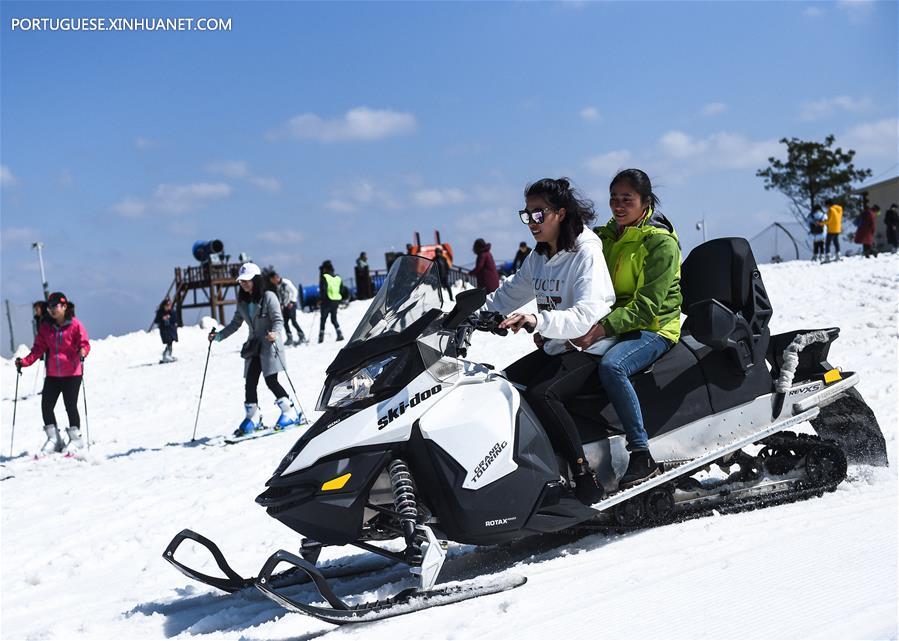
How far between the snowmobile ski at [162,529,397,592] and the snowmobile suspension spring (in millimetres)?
692

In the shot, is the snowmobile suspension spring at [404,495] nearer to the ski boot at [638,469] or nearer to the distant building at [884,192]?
the ski boot at [638,469]

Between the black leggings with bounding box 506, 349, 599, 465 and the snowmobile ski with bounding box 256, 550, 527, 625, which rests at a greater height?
the black leggings with bounding box 506, 349, 599, 465

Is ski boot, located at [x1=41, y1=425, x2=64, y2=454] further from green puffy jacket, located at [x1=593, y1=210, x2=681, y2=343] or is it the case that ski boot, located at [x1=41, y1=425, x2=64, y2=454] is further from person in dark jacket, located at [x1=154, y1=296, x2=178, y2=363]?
person in dark jacket, located at [x1=154, y1=296, x2=178, y2=363]

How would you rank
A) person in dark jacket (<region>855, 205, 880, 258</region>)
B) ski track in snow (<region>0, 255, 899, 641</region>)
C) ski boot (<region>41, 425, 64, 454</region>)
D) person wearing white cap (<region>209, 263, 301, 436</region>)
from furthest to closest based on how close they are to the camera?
person in dark jacket (<region>855, 205, 880, 258</region>), ski boot (<region>41, 425, 64, 454</region>), person wearing white cap (<region>209, 263, 301, 436</region>), ski track in snow (<region>0, 255, 899, 641</region>)

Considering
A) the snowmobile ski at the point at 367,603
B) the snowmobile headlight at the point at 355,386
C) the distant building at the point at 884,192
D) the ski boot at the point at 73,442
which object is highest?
the distant building at the point at 884,192

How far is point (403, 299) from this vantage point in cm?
394

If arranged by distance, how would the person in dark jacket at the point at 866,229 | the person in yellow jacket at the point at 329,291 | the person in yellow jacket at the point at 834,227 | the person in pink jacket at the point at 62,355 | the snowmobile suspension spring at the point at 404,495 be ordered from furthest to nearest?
the person in dark jacket at the point at 866,229 < the person in yellow jacket at the point at 834,227 < the person in yellow jacket at the point at 329,291 < the person in pink jacket at the point at 62,355 < the snowmobile suspension spring at the point at 404,495

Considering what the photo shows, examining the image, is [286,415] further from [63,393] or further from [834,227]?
[834,227]

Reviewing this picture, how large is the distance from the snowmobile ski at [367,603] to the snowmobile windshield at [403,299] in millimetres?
1059

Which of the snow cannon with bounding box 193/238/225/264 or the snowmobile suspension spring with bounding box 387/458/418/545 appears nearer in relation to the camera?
the snowmobile suspension spring with bounding box 387/458/418/545

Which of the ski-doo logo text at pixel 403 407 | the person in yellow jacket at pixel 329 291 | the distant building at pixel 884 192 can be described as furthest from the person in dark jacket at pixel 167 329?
the distant building at pixel 884 192

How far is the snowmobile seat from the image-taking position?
486cm

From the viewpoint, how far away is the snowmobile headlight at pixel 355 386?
3.73m

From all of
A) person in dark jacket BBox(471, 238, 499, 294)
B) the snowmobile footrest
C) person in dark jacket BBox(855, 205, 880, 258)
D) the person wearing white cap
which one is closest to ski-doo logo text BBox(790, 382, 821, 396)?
the snowmobile footrest
